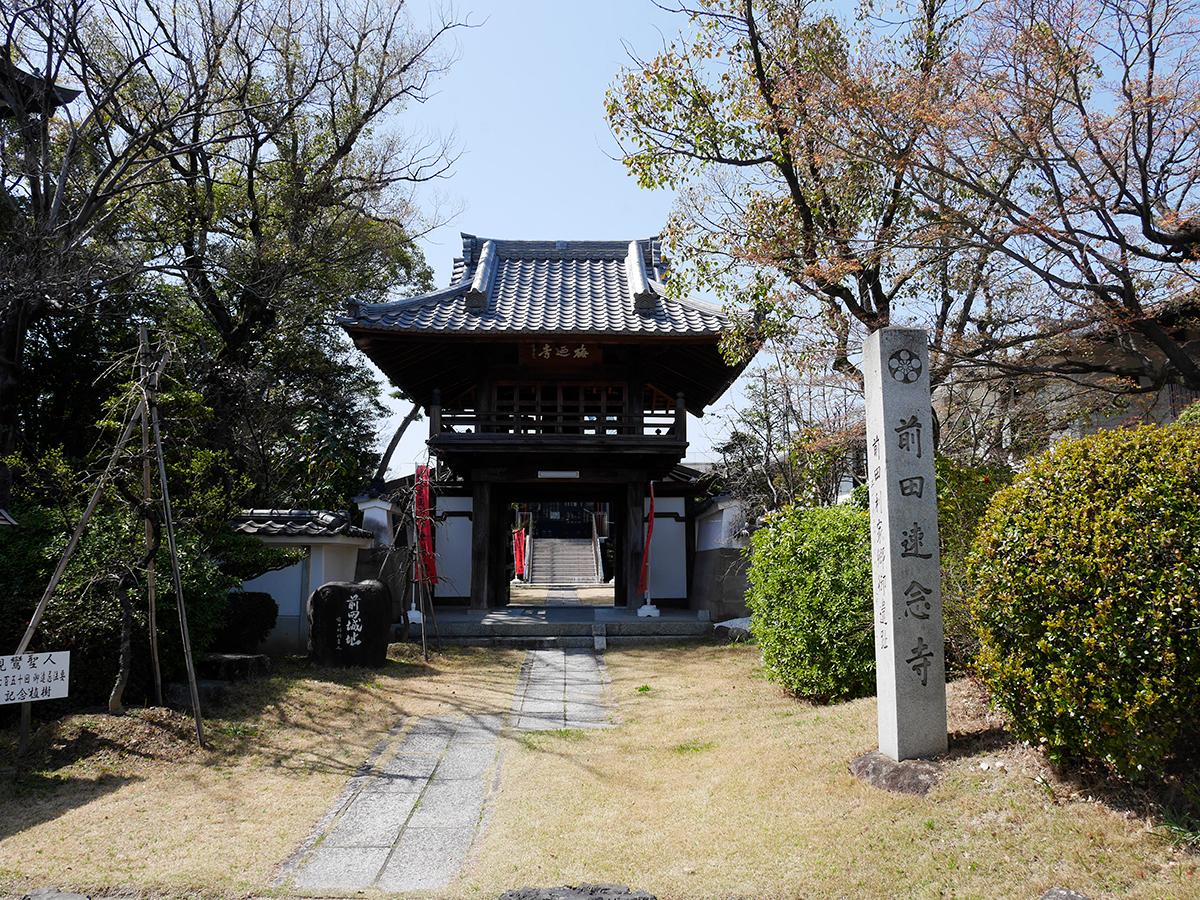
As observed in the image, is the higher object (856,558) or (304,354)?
(304,354)

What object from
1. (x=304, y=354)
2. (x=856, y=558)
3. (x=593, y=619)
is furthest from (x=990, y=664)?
(x=304, y=354)

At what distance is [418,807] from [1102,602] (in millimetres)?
4358

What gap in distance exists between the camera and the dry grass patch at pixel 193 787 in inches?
177

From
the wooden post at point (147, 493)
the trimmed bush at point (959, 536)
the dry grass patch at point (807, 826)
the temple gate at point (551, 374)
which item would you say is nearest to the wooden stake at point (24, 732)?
the wooden post at point (147, 493)

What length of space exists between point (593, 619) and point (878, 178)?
885 centimetres

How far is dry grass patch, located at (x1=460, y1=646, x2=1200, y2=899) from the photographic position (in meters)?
3.96

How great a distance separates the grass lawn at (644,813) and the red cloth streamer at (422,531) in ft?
14.5

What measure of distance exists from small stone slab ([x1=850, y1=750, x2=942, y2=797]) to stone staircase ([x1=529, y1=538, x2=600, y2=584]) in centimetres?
2441

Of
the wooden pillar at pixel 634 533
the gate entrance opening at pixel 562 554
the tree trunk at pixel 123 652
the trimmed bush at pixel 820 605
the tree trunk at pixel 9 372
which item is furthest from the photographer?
the gate entrance opening at pixel 562 554

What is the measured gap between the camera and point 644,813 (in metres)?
5.32

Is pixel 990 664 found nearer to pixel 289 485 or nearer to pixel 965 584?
pixel 965 584

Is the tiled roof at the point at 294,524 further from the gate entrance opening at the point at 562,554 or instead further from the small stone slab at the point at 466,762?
the gate entrance opening at the point at 562,554

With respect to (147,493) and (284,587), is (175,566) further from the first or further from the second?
(284,587)

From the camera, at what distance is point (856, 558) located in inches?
303
